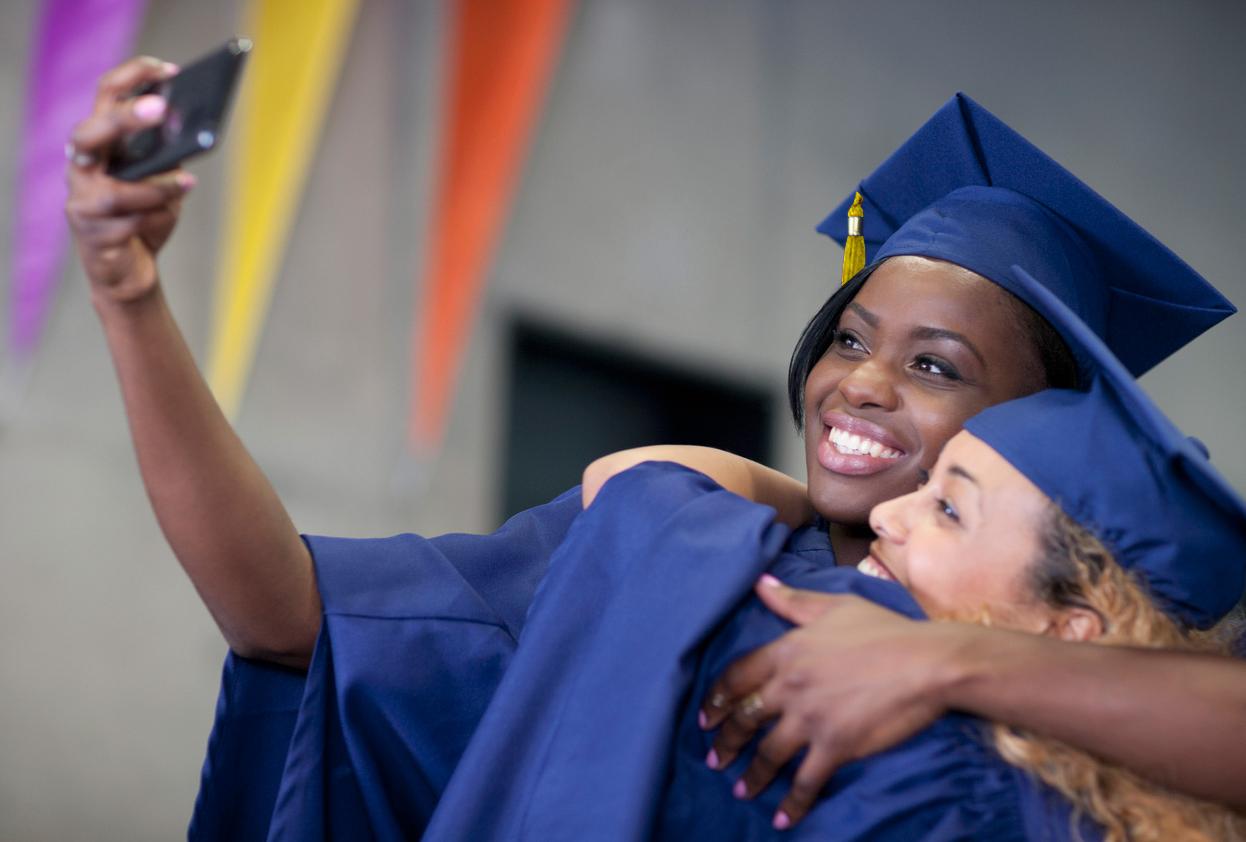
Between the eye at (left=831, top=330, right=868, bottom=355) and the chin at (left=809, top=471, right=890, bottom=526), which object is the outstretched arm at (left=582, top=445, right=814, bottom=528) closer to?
the chin at (left=809, top=471, right=890, bottom=526)

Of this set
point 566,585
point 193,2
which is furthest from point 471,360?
point 566,585

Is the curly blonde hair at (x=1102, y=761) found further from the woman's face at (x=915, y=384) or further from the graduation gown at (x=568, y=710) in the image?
the woman's face at (x=915, y=384)

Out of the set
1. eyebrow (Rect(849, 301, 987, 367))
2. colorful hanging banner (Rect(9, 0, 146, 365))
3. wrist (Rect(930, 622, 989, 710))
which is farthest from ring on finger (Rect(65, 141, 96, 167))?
colorful hanging banner (Rect(9, 0, 146, 365))

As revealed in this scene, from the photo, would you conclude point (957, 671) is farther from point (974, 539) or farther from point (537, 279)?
point (537, 279)

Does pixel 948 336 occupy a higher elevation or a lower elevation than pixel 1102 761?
higher

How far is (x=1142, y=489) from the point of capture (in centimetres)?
122

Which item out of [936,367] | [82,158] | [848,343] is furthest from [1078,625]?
[82,158]

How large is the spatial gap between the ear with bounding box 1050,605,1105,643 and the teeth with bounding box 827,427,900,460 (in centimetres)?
29

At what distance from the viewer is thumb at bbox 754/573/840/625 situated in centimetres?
121

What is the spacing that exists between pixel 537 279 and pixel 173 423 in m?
3.20

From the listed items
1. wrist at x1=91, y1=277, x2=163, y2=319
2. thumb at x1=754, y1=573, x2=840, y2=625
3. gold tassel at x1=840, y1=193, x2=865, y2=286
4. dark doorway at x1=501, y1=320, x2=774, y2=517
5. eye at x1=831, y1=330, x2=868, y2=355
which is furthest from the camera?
dark doorway at x1=501, y1=320, x2=774, y2=517

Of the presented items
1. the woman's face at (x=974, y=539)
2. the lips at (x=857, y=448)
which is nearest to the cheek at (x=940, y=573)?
the woman's face at (x=974, y=539)

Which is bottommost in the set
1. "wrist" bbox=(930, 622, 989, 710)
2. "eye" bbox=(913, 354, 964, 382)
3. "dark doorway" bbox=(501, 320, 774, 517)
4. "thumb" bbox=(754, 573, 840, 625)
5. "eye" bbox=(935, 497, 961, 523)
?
"dark doorway" bbox=(501, 320, 774, 517)

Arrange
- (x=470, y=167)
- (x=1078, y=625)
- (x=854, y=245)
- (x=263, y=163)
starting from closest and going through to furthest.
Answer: (x=1078, y=625), (x=854, y=245), (x=263, y=163), (x=470, y=167)
